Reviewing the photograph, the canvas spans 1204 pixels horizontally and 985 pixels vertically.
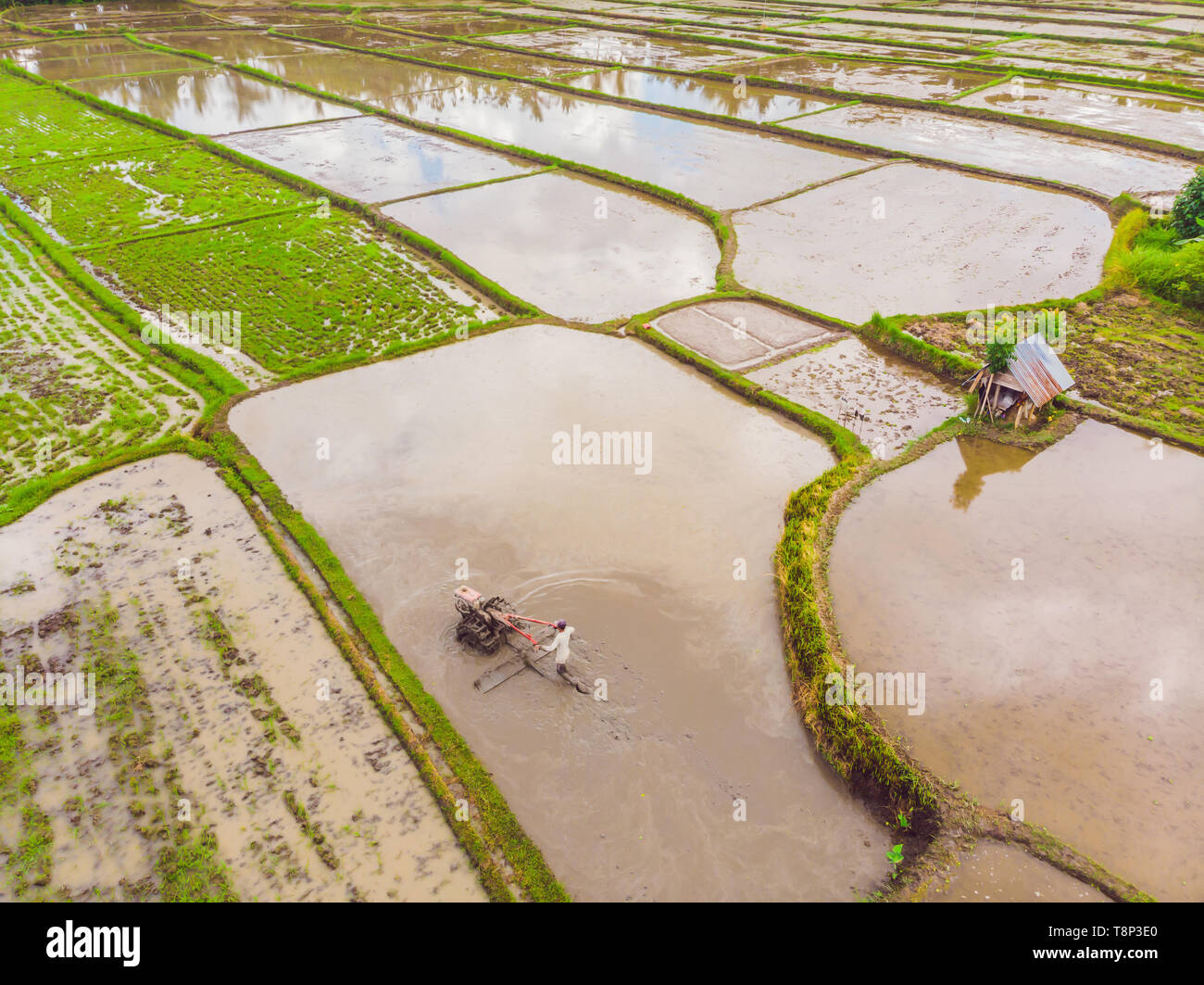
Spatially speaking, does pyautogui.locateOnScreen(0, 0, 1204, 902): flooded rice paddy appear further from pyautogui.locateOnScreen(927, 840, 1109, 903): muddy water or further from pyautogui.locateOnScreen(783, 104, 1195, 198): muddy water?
pyautogui.locateOnScreen(783, 104, 1195, 198): muddy water

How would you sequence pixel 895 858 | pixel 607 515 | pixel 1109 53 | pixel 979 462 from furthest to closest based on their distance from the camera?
pixel 1109 53 → pixel 979 462 → pixel 607 515 → pixel 895 858

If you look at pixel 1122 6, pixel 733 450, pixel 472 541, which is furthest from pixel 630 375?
pixel 1122 6

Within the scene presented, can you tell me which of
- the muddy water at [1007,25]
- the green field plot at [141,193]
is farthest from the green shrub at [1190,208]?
the muddy water at [1007,25]

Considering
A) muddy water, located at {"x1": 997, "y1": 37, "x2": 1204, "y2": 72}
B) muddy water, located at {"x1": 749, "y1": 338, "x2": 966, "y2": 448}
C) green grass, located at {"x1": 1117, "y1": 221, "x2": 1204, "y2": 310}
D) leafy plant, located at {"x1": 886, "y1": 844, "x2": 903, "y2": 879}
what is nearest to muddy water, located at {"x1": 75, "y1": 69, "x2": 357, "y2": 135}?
muddy water, located at {"x1": 749, "y1": 338, "x2": 966, "y2": 448}

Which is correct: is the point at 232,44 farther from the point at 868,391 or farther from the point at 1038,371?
the point at 1038,371

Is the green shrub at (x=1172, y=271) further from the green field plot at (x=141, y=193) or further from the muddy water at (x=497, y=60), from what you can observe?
the muddy water at (x=497, y=60)

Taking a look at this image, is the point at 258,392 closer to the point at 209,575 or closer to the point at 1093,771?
the point at 209,575

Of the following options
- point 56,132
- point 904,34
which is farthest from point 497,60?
point 904,34
